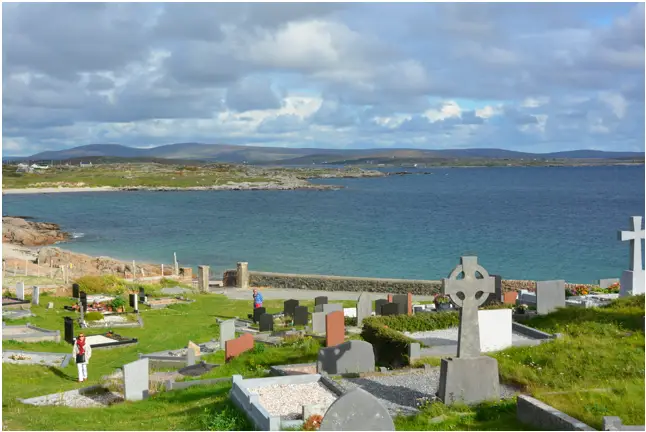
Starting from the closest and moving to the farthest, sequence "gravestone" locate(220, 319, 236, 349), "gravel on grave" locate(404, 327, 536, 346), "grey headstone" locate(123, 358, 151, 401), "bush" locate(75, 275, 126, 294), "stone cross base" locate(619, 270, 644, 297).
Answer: "grey headstone" locate(123, 358, 151, 401)
"gravel on grave" locate(404, 327, 536, 346)
"gravestone" locate(220, 319, 236, 349)
"stone cross base" locate(619, 270, 644, 297)
"bush" locate(75, 275, 126, 294)

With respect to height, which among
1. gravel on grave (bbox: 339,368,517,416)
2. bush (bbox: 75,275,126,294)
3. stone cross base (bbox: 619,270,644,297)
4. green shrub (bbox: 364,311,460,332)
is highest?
stone cross base (bbox: 619,270,644,297)

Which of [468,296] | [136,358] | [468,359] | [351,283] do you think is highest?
[468,296]

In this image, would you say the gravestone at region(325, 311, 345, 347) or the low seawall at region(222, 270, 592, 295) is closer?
the gravestone at region(325, 311, 345, 347)

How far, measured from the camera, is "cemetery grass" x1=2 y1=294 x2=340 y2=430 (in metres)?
12.4

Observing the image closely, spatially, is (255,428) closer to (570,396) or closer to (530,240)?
(570,396)

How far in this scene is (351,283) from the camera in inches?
1590

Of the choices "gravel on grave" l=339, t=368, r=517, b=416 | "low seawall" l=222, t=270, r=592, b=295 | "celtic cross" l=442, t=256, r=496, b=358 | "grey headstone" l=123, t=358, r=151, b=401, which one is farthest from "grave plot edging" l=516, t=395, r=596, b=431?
"low seawall" l=222, t=270, r=592, b=295

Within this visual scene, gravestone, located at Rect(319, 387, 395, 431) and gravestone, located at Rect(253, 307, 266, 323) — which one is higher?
gravestone, located at Rect(319, 387, 395, 431)

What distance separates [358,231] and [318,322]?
61295mm

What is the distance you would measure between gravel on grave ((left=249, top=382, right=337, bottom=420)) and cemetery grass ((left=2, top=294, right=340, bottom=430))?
62 centimetres

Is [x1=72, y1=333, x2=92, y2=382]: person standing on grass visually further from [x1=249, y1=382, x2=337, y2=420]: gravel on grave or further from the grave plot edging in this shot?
the grave plot edging

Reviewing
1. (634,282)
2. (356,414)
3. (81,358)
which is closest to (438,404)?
(356,414)

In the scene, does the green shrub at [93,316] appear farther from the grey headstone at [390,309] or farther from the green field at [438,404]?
the grey headstone at [390,309]

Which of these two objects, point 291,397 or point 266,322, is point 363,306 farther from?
point 291,397
